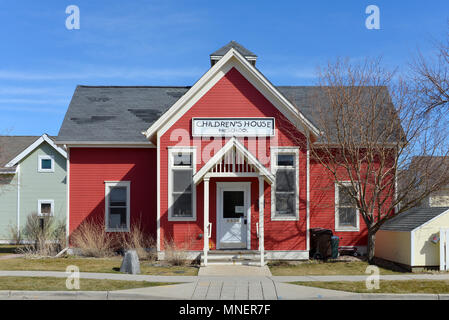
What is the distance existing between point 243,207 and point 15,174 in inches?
703

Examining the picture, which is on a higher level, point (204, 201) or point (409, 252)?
point (204, 201)

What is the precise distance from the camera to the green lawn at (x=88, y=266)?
16031 millimetres

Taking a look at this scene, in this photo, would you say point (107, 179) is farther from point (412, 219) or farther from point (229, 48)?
point (412, 219)

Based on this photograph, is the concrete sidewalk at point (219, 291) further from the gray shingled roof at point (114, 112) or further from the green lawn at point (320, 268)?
the gray shingled roof at point (114, 112)

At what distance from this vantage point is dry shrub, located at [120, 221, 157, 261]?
1912 cm

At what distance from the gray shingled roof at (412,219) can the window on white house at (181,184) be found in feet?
24.4

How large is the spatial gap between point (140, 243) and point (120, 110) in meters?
6.55

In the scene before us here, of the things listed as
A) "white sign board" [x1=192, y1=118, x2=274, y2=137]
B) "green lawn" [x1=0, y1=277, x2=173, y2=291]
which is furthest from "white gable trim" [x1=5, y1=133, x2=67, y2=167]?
"green lawn" [x1=0, y1=277, x2=173, y2=291]

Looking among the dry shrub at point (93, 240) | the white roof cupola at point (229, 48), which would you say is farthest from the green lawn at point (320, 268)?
the white roof cupola at point (229, 48)

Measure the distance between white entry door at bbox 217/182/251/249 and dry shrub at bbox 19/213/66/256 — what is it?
6935 mm

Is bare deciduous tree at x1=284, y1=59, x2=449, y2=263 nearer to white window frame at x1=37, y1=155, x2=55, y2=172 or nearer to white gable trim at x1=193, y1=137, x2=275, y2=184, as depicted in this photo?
white gable trim at x1=193, y1=137, x2=275, y2=184
